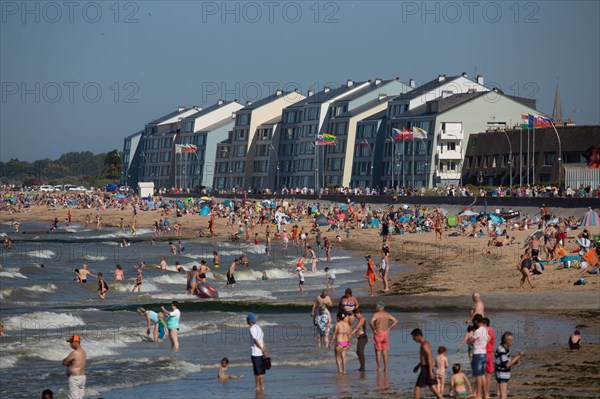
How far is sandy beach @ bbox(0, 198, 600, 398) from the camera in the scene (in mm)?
18109

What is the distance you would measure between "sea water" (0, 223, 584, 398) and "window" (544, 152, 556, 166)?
1515 inches

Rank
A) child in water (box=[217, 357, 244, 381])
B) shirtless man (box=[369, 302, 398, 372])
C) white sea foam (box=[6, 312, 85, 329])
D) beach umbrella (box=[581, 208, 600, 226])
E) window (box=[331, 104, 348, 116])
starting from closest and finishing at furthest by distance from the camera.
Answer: shirtless man (box=[369, 302, 398, 372]) < child in water (box=[217, 357, 244, 381]) < white sea foam (box=[6, 312, 85, 329]) < beach umbrella (box=[581, 208, 600, 226]) < window (box=[331, 104, 348, 116])

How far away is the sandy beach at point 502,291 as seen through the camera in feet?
59.4

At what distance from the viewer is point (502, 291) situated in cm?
3134

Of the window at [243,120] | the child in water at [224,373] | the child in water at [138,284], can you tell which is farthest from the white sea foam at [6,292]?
the window at [243,120]

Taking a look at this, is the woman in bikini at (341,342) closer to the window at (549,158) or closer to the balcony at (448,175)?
the window at (549,158)

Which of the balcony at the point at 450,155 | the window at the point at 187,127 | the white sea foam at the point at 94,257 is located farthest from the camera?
the window at the point at 187,127

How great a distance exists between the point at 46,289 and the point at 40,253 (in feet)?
65.0

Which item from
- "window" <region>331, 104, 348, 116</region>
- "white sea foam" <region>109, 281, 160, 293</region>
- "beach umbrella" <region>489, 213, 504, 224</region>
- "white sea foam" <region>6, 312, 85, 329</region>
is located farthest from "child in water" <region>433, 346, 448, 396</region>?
"window" <region>331, 104, 348, 116</region>

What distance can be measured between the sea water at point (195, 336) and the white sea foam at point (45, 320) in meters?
0.03

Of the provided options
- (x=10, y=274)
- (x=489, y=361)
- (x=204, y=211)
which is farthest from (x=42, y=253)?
(x=489, y=361)

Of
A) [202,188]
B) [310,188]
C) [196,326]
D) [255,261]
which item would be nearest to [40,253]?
[255,261]

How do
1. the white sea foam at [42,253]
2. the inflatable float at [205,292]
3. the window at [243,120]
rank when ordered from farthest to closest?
the window at [243,120]
the white sea foam at [42,253]
the inflatable float at [205,292]

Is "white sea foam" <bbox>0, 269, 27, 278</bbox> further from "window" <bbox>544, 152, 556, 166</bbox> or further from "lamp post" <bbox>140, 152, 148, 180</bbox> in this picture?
"lamp post" <bbox>140, 152, 148, 180</bbox>
